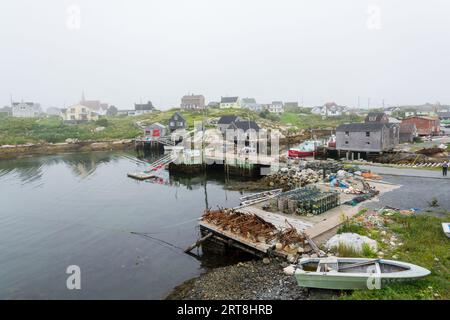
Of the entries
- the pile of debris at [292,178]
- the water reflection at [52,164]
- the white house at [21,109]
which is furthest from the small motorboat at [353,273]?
the white house at [21,109]

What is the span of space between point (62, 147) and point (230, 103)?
208ft

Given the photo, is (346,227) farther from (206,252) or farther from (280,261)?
(206,252)

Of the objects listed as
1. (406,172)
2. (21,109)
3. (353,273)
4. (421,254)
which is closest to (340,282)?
(353,273)

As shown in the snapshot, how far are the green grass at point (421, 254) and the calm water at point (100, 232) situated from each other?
9081 millimetres

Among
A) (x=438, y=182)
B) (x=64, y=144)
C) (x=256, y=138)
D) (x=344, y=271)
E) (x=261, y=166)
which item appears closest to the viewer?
(x=344, y=271)

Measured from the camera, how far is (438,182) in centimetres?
2734

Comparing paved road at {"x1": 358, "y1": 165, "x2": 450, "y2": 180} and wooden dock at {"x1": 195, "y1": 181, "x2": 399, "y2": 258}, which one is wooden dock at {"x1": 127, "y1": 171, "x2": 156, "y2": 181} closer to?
wooden dock at {"x1": 195, "y1": 181, "x2": 399, "y2": 258}

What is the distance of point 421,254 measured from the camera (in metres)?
13.6

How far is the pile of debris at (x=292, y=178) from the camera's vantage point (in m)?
30.2

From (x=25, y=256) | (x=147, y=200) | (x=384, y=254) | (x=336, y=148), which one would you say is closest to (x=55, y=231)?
(x=25, y=256)

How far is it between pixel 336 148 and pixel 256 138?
16.3m

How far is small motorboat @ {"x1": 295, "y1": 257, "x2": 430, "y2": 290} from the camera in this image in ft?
36.4
